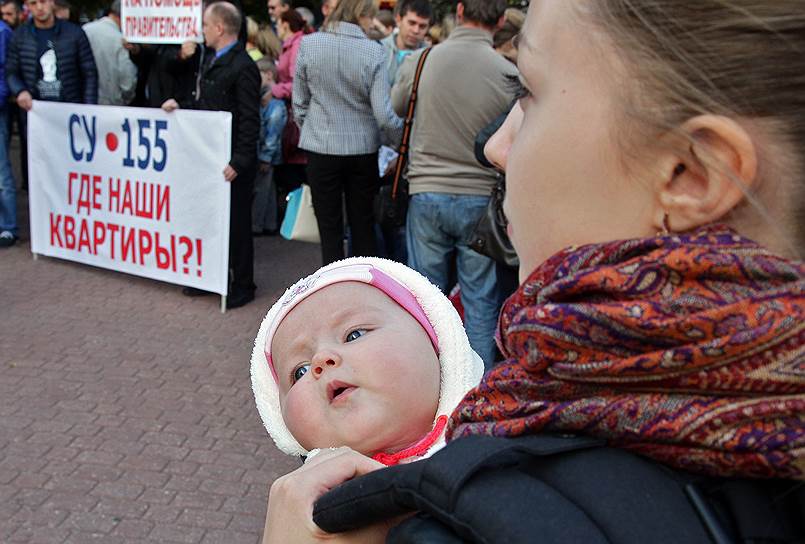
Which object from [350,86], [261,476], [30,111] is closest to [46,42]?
[30,111]

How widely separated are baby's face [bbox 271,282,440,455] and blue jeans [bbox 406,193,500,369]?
3457 millimetres

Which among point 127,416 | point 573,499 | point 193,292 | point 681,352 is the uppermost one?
point 681,352

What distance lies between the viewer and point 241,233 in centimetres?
721

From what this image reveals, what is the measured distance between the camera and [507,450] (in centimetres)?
80

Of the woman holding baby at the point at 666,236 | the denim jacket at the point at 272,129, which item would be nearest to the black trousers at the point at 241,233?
the denim jacket at the point at 272,129

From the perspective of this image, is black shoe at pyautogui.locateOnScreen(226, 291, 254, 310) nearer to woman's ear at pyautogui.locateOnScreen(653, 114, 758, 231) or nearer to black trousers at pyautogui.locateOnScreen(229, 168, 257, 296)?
black trousers at pyautogui.locateOnScreen(229, 168, 257, 296)

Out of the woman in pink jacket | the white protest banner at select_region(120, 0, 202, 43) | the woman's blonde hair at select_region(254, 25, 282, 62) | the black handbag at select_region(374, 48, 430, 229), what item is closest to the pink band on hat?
the black handbag at select_region(374, 48, 430, 229)

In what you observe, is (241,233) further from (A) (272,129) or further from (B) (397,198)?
(A) (272,129)

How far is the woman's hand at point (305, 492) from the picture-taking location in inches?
42.2

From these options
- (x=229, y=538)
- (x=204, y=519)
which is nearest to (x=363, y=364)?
(x=229, y=538)

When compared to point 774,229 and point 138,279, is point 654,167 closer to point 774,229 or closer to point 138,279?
point 774,229

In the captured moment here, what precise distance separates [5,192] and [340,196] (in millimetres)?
3830

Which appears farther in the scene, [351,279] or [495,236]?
[495,236]

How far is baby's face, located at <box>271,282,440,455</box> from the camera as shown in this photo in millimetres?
1490
